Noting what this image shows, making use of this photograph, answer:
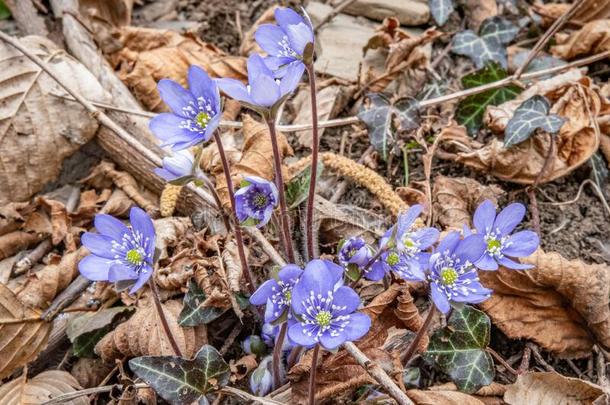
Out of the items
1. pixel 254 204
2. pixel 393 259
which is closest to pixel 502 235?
pixel 393 259

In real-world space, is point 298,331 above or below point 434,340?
above

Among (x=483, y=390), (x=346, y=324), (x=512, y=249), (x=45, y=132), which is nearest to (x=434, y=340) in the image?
(x=483, y=390)

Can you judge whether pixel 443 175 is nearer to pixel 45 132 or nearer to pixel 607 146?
pixel 607 146

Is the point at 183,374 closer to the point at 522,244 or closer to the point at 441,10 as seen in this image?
the point at 522,244

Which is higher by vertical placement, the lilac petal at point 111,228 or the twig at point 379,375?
the lilac petal at point 111,228

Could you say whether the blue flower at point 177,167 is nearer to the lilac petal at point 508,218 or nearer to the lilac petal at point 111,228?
the lilac petal at point 111,228

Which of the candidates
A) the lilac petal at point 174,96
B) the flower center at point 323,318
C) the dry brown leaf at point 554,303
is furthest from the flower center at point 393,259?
the lilac petal at point 174,96

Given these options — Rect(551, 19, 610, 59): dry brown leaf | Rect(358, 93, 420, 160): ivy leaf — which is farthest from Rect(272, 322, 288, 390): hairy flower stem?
Rect(551, 19, 610, 59): dry brown leaf
